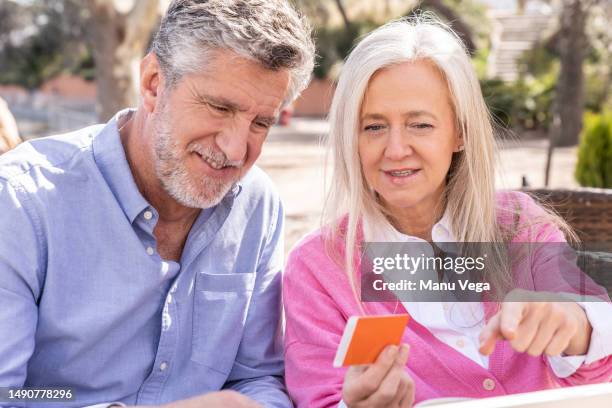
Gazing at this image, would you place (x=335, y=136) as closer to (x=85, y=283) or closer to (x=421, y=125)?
(x=421, y=125)

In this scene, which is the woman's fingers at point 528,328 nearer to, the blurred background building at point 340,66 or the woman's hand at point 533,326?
the woman's hand at point 533,326

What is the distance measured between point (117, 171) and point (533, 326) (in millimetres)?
1071

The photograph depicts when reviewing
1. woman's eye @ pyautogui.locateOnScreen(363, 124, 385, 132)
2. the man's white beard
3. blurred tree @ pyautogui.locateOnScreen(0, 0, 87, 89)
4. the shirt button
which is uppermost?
woman's eye @ pyautogui.locateOnScreen(363, 124, 385, 132)

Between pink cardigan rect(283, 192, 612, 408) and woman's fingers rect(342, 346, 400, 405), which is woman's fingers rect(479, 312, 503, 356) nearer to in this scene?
woman's fingers rect(342, 346, 400, 405)

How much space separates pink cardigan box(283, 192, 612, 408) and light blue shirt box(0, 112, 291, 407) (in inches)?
5.3

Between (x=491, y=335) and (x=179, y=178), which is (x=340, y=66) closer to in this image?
(x=179, y=178)

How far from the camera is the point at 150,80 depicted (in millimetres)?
2025

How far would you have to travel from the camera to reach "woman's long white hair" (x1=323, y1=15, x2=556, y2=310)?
77.6 inches

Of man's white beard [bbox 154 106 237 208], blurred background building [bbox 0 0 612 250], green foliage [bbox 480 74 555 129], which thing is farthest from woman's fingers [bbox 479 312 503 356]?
green foliage [bbox 480 74 555 129]

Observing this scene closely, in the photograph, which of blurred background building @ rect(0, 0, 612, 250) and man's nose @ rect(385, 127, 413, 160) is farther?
blurred background building @ rect(0, 0, 612, 250)

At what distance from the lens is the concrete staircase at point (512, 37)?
77.7ft

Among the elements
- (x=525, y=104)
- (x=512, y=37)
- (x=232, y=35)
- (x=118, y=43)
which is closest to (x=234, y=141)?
(x=232, y=35)

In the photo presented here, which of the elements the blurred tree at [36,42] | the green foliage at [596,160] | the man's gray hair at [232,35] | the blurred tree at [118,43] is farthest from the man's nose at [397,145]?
the blurred tree at [36,42]

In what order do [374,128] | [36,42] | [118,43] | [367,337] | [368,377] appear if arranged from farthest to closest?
[36,42] < [118,43] < [374,128] < [368,377] < [367,337]
